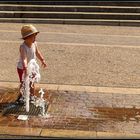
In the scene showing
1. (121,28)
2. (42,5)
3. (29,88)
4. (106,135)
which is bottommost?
(106,135)

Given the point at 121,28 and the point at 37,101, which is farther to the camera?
the point at 121,28

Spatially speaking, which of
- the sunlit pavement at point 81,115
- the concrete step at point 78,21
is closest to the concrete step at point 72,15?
the concrete step at point 78,21

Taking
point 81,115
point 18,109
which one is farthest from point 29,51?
point 81,115

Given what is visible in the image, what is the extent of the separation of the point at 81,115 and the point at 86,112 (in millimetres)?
165

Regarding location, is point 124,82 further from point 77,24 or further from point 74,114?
point 77,24

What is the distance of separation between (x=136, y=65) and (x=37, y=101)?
368cm

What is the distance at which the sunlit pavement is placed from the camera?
6121 mm

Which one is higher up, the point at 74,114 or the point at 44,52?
the point at 44,52

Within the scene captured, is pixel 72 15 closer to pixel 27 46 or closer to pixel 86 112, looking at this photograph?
pixel 27 46

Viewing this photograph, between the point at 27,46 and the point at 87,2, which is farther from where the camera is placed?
the point at 87,2

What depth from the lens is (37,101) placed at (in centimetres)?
729

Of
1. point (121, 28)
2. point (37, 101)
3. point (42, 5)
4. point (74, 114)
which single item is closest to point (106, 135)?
point (74, 114)

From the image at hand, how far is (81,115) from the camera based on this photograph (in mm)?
6793

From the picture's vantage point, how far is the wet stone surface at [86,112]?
638 centimetres
